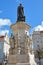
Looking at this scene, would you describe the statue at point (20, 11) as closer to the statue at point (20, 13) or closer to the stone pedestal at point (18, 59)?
the statue at point (20, 13)

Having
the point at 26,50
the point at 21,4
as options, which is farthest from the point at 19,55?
the point at 21,4

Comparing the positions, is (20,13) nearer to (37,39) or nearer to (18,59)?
(18,59)

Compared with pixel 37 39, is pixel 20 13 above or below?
below

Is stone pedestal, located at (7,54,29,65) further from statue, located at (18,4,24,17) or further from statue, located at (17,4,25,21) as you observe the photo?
statue, located at (18,4,24,17)

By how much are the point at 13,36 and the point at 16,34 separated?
37 centimetres

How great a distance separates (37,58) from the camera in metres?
48.9

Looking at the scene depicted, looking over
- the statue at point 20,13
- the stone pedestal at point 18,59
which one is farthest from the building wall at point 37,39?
the stone pedestal at point 18,59

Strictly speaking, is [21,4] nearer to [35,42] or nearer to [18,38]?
[18,38]

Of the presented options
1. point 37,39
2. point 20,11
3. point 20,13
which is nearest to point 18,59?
point 20,13

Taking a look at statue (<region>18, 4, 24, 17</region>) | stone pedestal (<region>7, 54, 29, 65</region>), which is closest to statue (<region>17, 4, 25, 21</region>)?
statue (<region>18, 4, 24, 17</region>)

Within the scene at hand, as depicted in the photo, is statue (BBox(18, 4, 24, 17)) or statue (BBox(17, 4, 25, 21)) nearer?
statue (BBox(17, 4, 25, 21))

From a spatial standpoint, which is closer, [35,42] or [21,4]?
[21,4]

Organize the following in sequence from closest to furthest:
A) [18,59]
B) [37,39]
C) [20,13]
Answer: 1. [18,59]
2. [20,13]
3. [37,39]

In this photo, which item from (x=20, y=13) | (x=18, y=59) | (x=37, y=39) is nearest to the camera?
(x=18, y=59)
